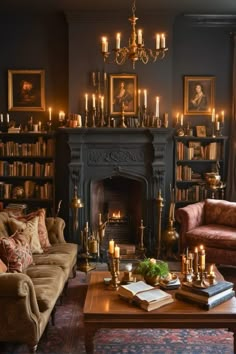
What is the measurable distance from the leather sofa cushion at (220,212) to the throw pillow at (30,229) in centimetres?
252

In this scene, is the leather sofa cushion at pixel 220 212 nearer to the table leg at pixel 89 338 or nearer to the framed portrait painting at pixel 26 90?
the framed portrait painting at pixel 26 90

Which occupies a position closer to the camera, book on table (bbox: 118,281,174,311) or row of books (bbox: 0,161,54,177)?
book on table (bbox: 118,281,174,311)

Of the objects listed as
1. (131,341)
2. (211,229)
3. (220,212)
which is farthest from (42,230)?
(220,212)

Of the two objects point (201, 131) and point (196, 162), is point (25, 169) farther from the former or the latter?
point (201, 131)

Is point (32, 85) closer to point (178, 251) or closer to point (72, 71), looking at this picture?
point (72, 71)

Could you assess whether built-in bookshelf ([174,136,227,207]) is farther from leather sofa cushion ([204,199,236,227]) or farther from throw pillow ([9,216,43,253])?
throw pillow ([9,216,43,253])

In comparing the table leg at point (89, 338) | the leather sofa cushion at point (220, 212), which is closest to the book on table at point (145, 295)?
the table leg at point (89, 338)

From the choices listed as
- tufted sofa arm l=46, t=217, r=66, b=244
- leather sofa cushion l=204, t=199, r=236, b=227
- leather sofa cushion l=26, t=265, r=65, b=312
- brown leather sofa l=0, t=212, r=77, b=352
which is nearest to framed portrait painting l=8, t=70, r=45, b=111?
tufted sofa arm l=46, t=217, r=66, b=244

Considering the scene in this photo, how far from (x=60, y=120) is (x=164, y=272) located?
3.41 meters

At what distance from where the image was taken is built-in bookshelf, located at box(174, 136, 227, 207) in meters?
6.59

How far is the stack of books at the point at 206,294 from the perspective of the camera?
Answer: 331 cm

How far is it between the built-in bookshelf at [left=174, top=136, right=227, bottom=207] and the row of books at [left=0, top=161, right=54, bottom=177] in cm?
195

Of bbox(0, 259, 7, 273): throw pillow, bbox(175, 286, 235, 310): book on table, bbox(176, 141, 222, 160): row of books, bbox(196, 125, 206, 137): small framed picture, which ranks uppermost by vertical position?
bbox(196, 125, 206, 137): small framed picture

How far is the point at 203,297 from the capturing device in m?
3.32
